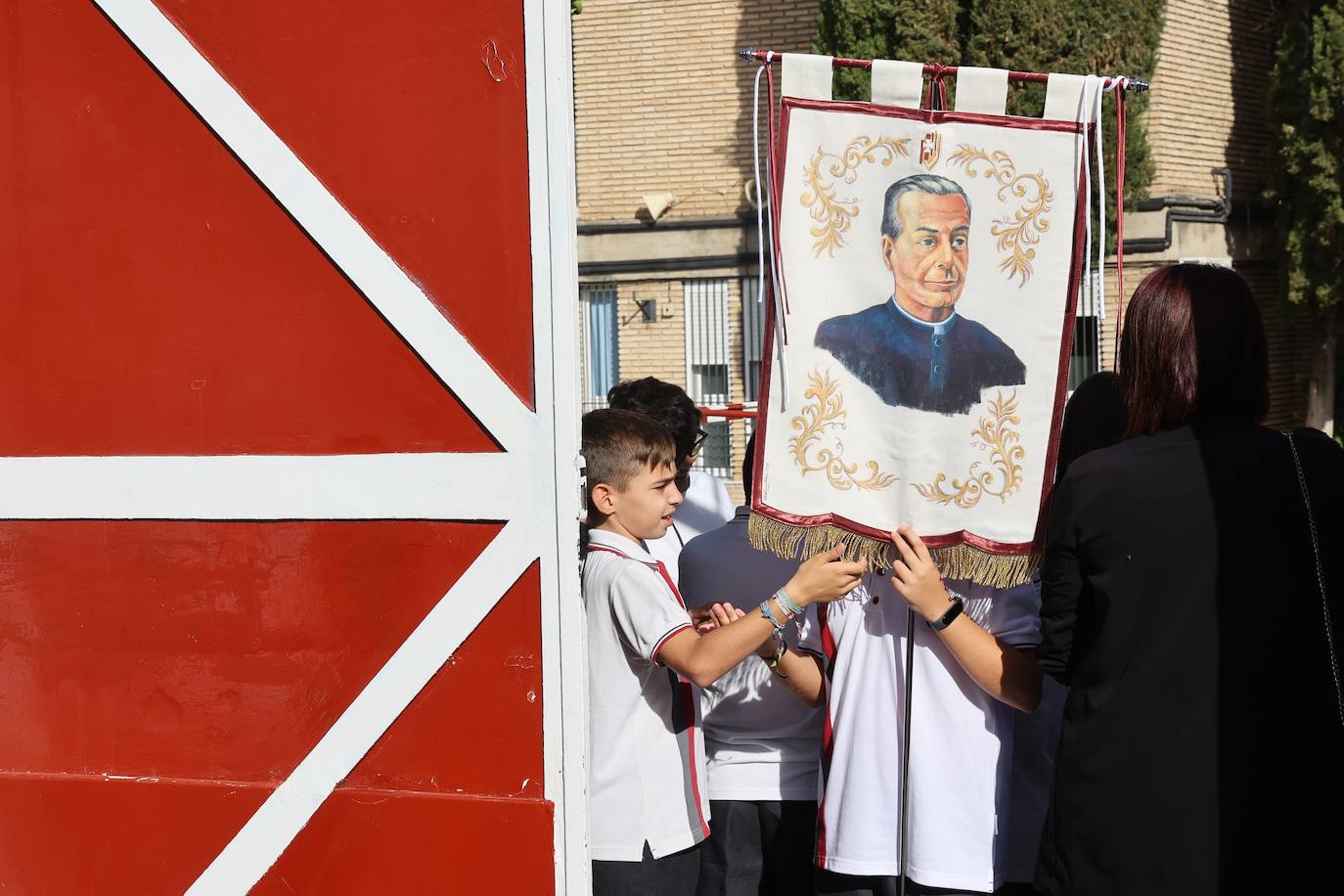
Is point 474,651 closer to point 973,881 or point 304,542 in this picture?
point 304,542

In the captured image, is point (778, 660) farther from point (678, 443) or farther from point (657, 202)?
point (657, 202)

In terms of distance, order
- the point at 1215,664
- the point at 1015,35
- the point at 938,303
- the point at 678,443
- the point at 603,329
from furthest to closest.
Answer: the point at 603,329 → the point at 1015,35 → the point at 678,443 → the point at 938,303 → the point at 1215,664

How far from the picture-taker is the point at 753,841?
2949 millimetres

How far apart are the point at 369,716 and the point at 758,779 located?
38.9 inches

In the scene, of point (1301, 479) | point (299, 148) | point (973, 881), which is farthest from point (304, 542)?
point (1301, 479)

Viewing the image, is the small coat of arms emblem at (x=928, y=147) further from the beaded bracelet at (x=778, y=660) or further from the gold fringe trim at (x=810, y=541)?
the beaded bracelet at (x=778, y=660)

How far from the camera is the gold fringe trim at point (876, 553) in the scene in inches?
102

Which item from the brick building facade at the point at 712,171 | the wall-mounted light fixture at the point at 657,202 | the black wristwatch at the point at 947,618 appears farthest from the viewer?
the wall-mounted light fixture at the point at 657,202

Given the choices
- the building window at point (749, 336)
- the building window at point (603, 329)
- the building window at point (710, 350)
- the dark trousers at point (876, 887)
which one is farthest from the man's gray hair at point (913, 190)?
the building window at point (603, 329)

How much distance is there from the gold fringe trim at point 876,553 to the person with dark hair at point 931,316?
308 mm

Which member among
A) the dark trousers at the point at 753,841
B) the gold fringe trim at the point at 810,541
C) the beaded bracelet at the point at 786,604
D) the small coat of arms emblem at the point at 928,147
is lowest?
the dark trousers at the point at 753,841

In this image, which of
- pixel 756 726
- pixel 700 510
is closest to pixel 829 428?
pixel 756 726

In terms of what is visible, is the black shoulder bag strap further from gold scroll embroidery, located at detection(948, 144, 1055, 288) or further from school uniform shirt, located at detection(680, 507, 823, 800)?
school uniform shirt, located at detection(680, 507, 823, 800)

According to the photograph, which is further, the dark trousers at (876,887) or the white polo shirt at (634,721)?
the white polo shirt at (634,721)
